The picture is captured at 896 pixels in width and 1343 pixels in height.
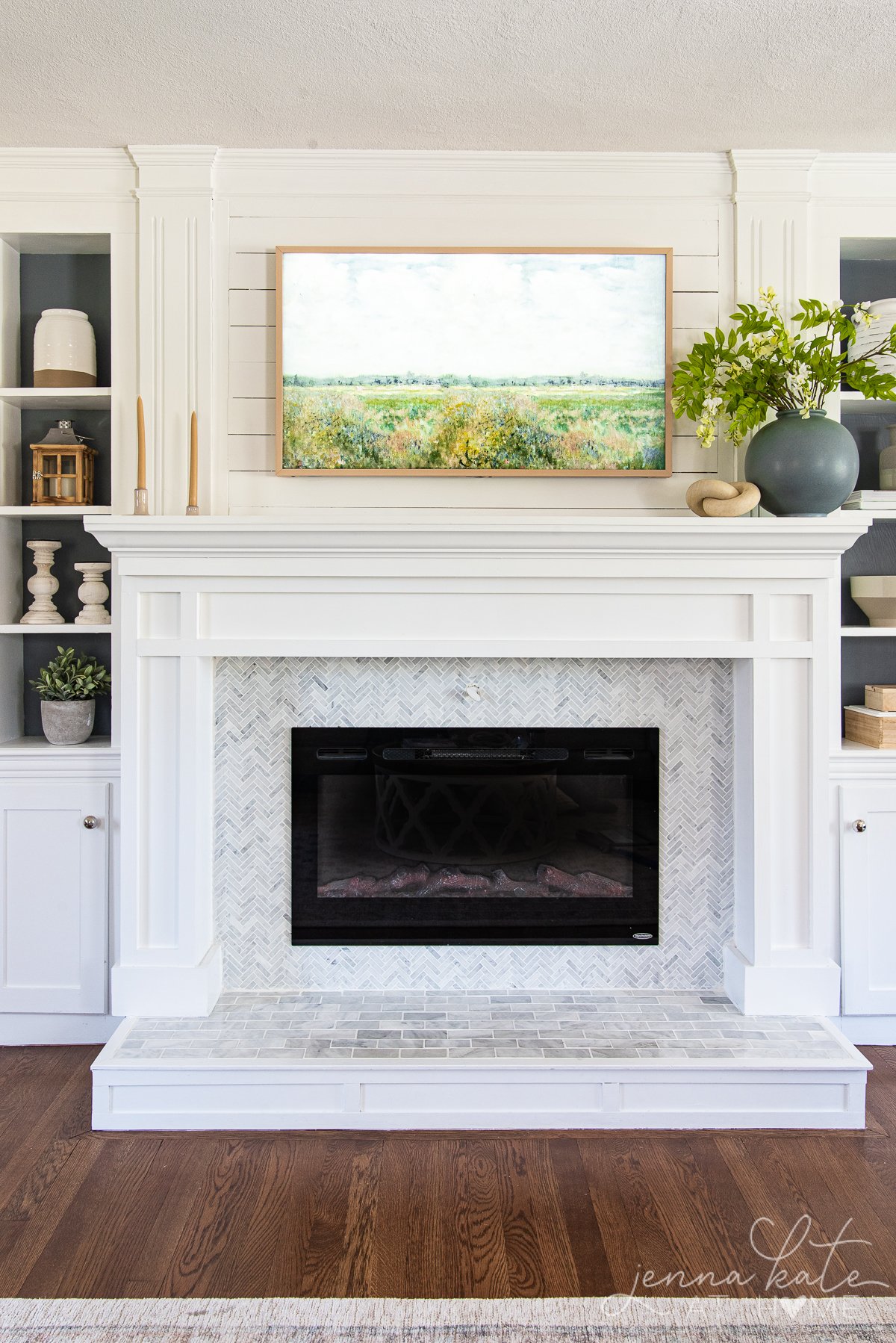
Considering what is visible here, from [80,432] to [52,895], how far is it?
1398 mm

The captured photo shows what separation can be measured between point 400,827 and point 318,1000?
525 millimetres

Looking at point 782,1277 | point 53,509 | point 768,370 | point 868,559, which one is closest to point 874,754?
point 868,559

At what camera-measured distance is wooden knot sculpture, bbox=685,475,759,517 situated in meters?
2.32

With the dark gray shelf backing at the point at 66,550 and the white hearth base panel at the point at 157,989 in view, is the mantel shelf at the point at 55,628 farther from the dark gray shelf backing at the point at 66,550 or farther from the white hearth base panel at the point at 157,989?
the white hearth base panel at the point at 157,989

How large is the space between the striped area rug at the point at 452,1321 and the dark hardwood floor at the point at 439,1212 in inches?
1.2

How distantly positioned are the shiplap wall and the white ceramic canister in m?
Result: 0.46

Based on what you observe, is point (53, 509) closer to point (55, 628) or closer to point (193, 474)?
point (55, 628)

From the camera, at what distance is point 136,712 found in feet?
7.71

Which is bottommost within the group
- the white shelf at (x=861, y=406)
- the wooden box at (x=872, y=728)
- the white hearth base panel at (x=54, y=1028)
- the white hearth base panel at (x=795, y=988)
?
the white hearth base panel at (x=54, y=1028)

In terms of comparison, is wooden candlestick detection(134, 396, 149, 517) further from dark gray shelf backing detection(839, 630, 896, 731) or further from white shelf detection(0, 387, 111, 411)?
dark gray shelf backing detection(839, 630, 896, 731)

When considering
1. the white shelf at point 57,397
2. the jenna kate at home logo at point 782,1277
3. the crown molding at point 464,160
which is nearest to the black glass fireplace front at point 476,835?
the jenna kate at home logo at point 782,1277

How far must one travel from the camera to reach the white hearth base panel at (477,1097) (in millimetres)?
2133

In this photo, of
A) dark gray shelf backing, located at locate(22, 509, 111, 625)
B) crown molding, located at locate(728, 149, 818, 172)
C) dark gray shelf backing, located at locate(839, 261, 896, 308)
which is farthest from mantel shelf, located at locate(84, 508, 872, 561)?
crown molding, located at locate(728, 149, 818, 172)

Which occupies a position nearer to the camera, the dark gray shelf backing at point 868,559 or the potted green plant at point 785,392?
the potted green plant at point 785,392
